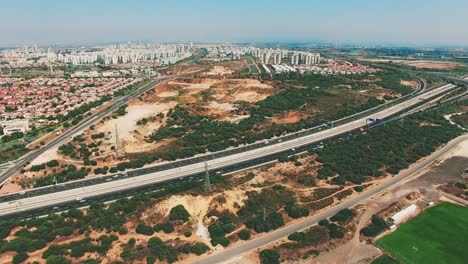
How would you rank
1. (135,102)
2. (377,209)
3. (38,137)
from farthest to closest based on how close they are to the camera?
(135,102) < (38,137) < (377,209)

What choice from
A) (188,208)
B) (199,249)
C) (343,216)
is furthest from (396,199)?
(188,208)

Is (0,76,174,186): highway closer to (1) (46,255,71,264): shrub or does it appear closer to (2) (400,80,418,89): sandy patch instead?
(1) (46,255,71,264): shrub

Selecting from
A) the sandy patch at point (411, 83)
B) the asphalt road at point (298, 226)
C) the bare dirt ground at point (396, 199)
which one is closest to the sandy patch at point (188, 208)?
the asphalt road at point (298, 226)

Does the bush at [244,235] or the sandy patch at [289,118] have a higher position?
the sandy patch at [289,118]

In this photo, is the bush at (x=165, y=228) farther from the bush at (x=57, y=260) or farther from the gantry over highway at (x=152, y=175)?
the gantry over highway at (x=152, y=175)

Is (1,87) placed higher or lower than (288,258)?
higher

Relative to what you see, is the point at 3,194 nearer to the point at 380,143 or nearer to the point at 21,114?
the point at 21,114

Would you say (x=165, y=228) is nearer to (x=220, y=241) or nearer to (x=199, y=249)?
(x=199, y=249)

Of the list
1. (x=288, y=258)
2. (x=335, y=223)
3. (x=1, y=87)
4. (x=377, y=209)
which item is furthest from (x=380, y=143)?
(x=1, y=87)

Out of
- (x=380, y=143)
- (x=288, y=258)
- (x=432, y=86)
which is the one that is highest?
(x=432, y=86)
